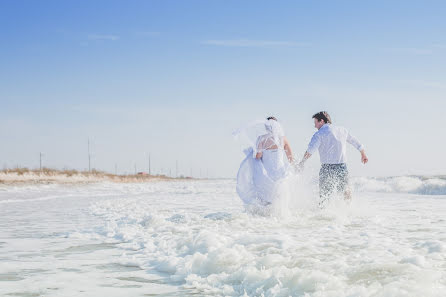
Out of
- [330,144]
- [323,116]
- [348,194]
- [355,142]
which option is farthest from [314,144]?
[348,194]

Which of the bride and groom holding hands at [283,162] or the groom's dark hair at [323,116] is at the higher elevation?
the groom's dark hair at [323,116]

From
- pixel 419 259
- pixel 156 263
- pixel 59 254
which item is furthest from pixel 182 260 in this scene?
pixel 419 259

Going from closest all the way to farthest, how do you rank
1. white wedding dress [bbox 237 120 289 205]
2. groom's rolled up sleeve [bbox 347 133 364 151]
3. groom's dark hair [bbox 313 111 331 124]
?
white wedding dress [bbox 237 120 289 205] → groom's dark hair [bbox 313 111 331 124] → groom's rolled up sleeve [bbox 347 133 364 151]

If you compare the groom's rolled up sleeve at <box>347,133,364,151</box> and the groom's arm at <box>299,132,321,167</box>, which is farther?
the groom's rolled up sleeve at <box>347,133,364,151</box>

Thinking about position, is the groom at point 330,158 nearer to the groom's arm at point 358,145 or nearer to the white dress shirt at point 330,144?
the white dress shirt at point 330,144

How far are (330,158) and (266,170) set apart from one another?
4.13 feet

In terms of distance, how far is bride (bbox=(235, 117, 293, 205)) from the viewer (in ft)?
28.3

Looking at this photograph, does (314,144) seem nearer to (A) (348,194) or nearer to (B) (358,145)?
(B) (358,145)

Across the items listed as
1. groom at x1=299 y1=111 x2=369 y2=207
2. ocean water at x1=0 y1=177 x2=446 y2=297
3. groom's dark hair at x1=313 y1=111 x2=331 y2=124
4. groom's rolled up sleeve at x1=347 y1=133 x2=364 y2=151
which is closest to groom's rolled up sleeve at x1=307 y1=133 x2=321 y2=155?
groom at x1=299 y1=111 x2=369 y2=207

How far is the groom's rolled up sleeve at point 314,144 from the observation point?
8711 mm

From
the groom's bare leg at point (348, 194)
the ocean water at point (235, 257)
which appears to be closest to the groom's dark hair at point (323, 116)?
the groom's bare leg at point (348, 194)

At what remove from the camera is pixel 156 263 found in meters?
5.00

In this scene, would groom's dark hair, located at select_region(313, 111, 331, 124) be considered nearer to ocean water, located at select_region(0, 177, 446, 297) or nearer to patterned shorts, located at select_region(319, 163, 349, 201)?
patterned shorts, located at select_region(319, 163, 349, 201)

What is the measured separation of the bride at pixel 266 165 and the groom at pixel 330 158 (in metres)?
0.50
